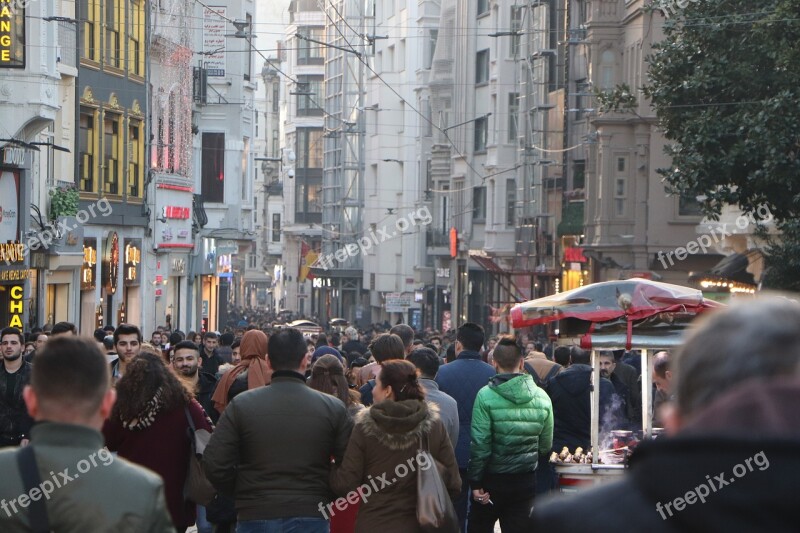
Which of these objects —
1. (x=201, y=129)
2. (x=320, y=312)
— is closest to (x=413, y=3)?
(x=201, y=129)

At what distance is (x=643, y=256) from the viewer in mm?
36750

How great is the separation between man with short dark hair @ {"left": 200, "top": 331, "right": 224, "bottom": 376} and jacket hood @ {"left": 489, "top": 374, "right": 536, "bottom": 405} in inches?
319

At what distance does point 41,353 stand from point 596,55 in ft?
118

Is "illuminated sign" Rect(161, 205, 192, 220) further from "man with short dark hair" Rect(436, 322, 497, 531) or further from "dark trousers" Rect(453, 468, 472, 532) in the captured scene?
"dark trousers" Rect(453, 468, 472, 532)

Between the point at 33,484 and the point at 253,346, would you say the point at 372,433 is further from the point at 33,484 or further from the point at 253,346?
the point at 33,484

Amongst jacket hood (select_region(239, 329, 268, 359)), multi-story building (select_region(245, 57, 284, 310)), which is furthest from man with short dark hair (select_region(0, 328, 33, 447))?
multi-story building (select_region(245, 57, 284, 310))

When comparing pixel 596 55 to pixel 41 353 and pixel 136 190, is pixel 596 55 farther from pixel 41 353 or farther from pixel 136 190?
pixel 41 353

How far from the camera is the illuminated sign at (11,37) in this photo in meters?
24.3

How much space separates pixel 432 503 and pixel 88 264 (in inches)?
1086

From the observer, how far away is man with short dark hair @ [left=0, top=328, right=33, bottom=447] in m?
10.5

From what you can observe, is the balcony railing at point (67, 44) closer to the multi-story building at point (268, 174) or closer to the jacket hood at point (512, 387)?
the jacket hood at point (512, 387)

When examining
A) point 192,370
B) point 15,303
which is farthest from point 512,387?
point 15,303

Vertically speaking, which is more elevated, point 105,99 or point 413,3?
point 413,3

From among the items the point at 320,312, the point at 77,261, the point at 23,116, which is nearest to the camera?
the point at 23,116
